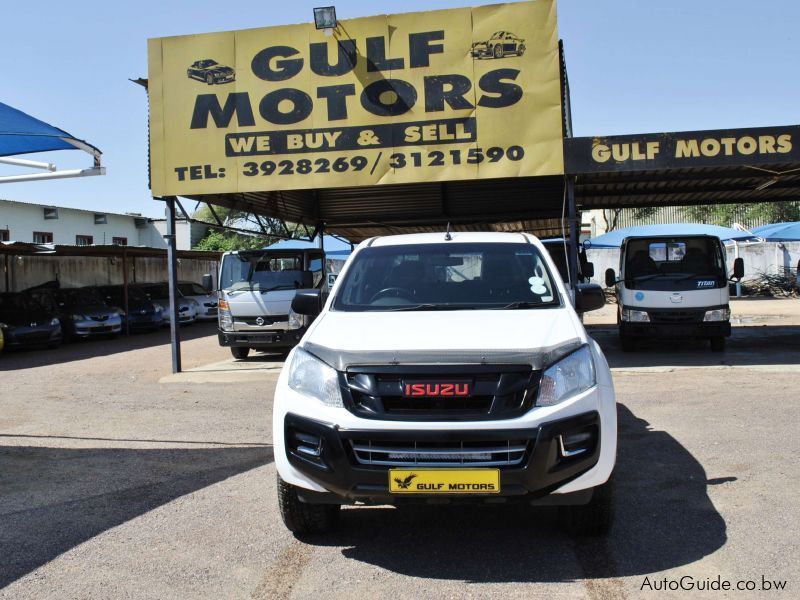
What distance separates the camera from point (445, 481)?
3578mm

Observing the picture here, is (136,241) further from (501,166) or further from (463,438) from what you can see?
(463,438)

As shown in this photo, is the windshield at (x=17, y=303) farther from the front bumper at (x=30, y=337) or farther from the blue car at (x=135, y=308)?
the blue car at (x=135, y=308)

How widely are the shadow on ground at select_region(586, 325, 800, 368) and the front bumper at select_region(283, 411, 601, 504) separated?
339 inches

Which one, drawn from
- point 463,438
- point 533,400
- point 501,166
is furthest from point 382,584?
point 501,166

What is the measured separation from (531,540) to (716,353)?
1044 centimetres

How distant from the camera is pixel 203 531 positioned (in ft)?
14.7

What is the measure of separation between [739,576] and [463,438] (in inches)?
59.6

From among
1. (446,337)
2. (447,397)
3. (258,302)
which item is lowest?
(447,397)

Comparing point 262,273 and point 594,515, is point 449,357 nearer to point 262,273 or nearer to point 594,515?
point 594,515

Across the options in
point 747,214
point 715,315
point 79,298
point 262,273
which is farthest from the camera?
point 747,214

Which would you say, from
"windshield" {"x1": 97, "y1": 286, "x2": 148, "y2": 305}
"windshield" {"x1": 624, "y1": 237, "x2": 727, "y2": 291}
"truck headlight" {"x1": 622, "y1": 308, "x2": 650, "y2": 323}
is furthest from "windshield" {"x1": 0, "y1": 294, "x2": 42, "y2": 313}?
"windshield" {"x1": 624, "y1": 237, "x2": 727, "y2": 291}

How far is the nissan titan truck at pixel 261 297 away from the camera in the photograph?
13.5 meters

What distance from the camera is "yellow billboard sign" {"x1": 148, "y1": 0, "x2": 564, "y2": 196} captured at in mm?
11383

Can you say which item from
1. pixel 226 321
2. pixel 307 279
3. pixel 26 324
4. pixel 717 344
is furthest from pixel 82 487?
pixel 26 324
